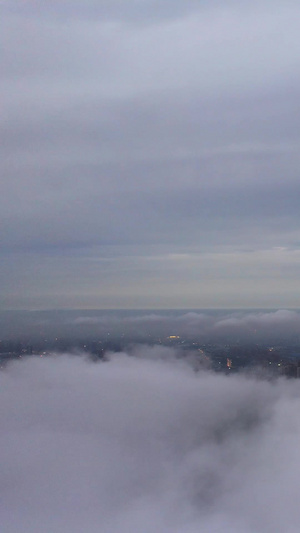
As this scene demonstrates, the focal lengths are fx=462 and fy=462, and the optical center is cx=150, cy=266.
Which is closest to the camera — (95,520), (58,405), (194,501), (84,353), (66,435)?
(95,520)

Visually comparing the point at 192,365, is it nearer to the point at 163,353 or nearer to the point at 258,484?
the point at 163,353

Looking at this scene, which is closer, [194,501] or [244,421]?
[194,501]

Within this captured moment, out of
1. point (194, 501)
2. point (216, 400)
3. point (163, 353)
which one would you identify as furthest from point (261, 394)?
point (194, 501)

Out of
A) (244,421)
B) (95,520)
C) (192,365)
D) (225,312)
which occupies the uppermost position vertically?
(225,312)

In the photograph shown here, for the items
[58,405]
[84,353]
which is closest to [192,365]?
[84,353]

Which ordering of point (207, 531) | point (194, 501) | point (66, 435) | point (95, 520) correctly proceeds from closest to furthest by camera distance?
point (207, 531) → point (95, 520) → point (194, 501) → point (66, 435)

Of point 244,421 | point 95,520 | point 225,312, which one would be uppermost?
point 225,312

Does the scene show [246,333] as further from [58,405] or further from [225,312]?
[58,405]

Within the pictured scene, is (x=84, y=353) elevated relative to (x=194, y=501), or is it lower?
elevated

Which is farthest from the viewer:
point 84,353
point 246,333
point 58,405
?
point 246,333
